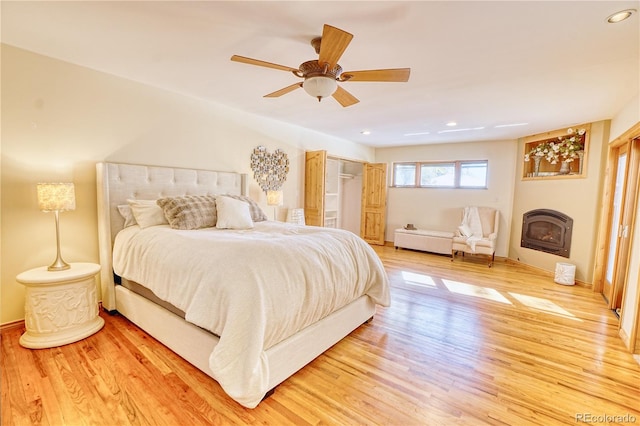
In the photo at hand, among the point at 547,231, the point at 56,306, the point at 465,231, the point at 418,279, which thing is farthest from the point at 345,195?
the point at 56,306

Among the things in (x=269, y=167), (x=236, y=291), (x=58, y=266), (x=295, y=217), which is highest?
(x=269, y=167)

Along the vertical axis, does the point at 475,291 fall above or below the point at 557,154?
below

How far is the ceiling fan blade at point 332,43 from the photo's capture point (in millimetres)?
1573

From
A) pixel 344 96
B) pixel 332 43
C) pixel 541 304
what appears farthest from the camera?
pixel 541 304

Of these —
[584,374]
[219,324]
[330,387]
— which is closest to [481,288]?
[584,374]

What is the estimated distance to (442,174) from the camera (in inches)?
254

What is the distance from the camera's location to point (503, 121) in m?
4.24

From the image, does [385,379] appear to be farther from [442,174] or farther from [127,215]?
[442,174]

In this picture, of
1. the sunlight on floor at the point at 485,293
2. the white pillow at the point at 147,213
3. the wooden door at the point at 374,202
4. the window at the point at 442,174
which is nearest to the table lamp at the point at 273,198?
the white pillow at the point at 147,213

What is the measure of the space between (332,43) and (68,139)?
2656 millimetres

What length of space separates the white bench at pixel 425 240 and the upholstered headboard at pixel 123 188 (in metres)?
4.34

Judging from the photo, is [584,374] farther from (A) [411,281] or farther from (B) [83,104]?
(B) [83,104]

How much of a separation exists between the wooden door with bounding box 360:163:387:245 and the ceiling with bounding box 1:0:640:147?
10.3ft

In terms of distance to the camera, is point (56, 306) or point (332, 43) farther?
point (56, 306)
